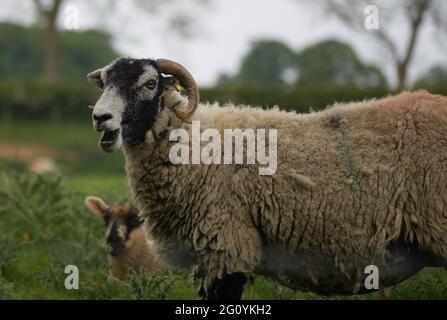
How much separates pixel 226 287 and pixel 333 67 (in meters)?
27.6

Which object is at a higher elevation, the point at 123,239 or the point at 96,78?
the point at 96,78

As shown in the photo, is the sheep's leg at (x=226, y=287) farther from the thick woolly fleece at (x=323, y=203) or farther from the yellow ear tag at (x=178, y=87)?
the yellow ear tag at (x=178, y=87)

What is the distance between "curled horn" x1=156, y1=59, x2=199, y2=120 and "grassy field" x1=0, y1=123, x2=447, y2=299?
1.44 m

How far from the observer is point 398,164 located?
19.8 feet

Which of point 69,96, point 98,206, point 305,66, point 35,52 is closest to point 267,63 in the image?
point 305,66

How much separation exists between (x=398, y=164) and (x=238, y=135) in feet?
4.07

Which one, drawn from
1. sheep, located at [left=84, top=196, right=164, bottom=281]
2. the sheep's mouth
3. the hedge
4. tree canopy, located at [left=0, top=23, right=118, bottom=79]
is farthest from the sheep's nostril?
tree canopy, located at [left=0, top=23, right=118, bottom=79]

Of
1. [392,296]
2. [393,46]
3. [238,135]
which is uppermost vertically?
[393,46]

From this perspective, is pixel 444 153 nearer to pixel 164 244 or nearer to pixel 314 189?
pixel 314 189

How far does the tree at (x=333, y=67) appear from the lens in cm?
3008

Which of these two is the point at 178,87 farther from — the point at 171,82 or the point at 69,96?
the point at 69,96

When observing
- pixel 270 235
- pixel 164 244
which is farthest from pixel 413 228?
pixel 164 244

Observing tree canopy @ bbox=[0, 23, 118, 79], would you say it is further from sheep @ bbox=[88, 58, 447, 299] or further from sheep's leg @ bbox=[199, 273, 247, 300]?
sheep's leg @ bbox=[199, 273, 247, 300]

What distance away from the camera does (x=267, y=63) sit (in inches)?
1384
